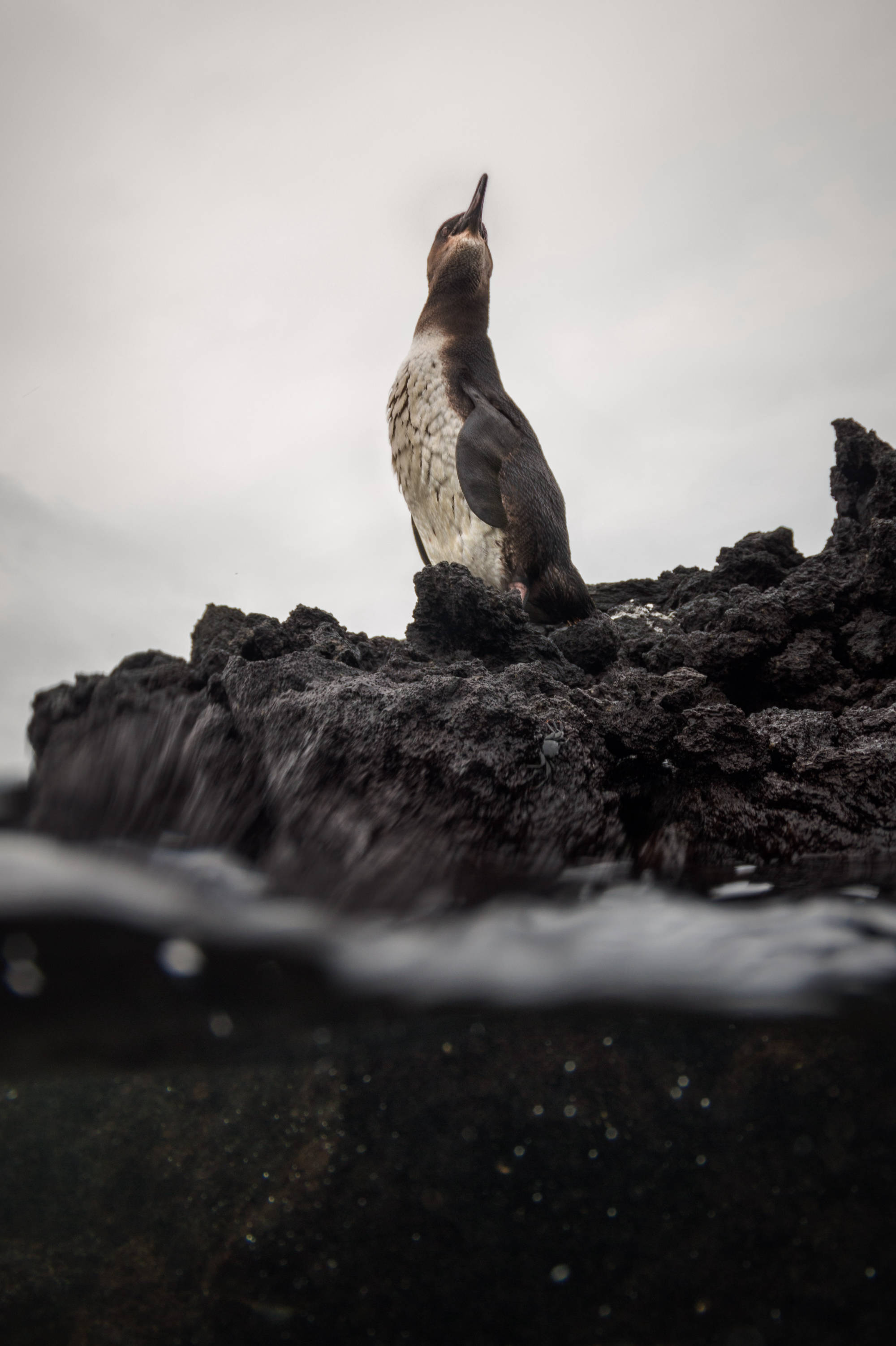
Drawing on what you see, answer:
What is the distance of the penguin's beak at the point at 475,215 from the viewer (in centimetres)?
616

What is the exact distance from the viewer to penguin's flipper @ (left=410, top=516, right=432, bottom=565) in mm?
6277

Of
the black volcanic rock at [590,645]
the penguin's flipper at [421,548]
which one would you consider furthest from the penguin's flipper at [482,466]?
the black volcanic rock at [590,645]

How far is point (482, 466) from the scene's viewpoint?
4949mm

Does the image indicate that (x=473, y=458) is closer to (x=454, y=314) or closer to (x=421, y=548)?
(x=421, y=548)

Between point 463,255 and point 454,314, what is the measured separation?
53 centimetres

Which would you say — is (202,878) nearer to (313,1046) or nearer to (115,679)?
(313,1046)

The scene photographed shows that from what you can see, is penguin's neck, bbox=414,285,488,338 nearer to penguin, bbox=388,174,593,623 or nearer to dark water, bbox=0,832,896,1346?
penguin, bbox=388,174,593,623

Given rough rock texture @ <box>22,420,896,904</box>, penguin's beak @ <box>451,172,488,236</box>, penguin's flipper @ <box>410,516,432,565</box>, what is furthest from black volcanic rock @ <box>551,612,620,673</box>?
penguin's beak @ <box>451,172,488,236</box>

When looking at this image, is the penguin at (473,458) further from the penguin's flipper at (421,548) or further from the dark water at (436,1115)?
the dark water at (436,1115)

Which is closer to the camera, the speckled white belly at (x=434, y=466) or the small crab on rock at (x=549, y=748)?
the small crab on rock at (x=549, y=748)

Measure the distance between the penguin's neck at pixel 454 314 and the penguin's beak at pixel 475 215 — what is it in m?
0.50

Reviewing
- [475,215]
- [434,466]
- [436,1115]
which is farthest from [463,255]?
[436,1115]

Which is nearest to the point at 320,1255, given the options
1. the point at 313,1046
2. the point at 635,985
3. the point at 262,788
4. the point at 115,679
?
the point at 313,1046

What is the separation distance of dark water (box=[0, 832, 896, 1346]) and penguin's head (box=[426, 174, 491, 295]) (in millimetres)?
5616
